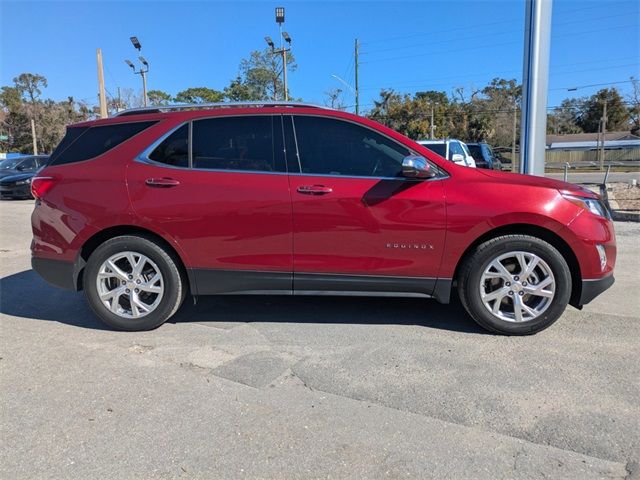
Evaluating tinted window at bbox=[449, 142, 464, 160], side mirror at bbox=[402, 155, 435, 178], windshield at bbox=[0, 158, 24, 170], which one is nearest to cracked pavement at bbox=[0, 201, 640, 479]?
side mirror at bbox=[402, 155, 435, 178]

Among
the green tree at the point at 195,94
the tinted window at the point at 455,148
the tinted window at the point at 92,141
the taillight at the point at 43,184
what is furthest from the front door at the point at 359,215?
the green tree at the point at 195,94

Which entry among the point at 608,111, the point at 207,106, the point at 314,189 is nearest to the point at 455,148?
the point at 207,106

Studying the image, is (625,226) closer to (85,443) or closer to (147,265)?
(147,265)

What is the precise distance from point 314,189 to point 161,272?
151 cm

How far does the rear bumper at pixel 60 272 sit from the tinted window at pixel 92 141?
0.91 m

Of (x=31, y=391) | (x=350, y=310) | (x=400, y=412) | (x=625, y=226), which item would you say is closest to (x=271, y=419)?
(x=400, y=412)

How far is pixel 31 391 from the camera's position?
3.40 m

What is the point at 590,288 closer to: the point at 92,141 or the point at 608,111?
the point at 92,141

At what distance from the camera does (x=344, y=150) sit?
4219 millimetres

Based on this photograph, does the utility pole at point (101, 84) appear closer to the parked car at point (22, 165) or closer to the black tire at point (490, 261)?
the parked car at point (22, 165)

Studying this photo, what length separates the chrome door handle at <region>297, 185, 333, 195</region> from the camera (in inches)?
161

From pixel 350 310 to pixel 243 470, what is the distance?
2509 millimetres

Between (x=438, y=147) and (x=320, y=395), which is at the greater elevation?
(x=438, y=147)

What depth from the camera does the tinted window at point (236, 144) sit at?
4.29 meters
